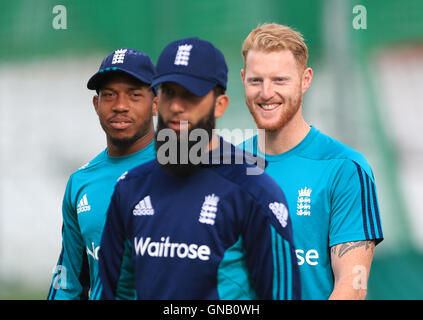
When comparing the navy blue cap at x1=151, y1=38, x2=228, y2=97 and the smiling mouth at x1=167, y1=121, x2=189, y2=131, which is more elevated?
the navy blue cap at x1=151, y1=38, x2=228, y2=97

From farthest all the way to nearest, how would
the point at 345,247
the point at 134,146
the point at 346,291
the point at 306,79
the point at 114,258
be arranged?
1. the point at 306,79
2. the point at 134,146
3. the point at 345,247
4. the point at 346,291
5. the point at 114,258

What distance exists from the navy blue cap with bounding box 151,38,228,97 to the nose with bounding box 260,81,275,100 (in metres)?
1.08

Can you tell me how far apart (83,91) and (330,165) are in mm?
5301

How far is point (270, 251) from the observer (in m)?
2.68

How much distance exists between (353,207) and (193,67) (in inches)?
56.3

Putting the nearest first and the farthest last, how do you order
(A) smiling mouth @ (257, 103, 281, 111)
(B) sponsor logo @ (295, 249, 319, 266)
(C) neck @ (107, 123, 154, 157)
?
(B) sponsor logo @ (295, 249, 319, 266) → (C) neck @ (107, 123, 154, 157) → (A) smiling mouth @ (257, 103, 281, 111)

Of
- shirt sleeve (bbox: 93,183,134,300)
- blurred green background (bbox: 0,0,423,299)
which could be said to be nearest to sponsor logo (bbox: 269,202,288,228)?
shirt sleeve (bbox: 93,183,134,300)

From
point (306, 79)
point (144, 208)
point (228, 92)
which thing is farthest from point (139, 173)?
point (228, 92)

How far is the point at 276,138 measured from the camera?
396 cm

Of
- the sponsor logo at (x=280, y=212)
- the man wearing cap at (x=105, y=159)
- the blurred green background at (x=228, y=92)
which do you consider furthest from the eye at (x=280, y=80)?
the blurred green background at (x=228, y=92)

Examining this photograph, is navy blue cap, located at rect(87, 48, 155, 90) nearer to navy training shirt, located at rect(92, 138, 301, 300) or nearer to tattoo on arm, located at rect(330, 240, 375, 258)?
navy training shirt, located at rect(92, 138, 301, 300)

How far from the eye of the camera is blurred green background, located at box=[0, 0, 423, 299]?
7.43m

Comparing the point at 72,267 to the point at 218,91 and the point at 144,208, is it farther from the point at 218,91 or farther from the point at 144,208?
the point at 218,91

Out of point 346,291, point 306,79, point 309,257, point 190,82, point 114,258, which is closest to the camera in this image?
point 190,82
